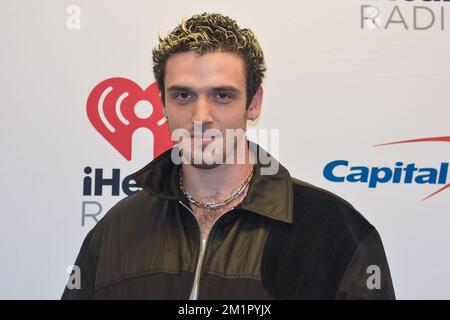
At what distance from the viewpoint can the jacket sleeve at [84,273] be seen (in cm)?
166

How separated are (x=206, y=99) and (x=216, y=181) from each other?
0.90ft

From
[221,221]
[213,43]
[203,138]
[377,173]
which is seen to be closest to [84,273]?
[221,221]

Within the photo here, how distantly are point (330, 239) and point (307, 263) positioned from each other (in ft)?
0.35

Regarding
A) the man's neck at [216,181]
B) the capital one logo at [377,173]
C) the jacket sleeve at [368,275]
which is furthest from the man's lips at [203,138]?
the jacket sleeve at [368,275]

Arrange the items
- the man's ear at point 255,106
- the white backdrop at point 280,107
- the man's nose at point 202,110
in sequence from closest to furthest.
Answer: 1. the man's nose at point 202,110
2. the man's ear at point 255,106
3. the white backdrop at point 280,107

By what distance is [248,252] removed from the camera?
1.56 m

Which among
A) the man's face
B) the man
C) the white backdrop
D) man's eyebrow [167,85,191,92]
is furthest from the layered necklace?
man's eyebrow [167,85,191,92]

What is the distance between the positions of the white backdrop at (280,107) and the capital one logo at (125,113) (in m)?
0.03

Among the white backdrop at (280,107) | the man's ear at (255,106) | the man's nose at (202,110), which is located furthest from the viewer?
the white backdrop at (280,107)

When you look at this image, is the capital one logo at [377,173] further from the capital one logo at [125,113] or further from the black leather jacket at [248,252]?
the capital one logo at [125,113]

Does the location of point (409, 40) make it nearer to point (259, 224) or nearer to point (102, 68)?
point (259, 224)

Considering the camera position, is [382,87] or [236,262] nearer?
[236,262]

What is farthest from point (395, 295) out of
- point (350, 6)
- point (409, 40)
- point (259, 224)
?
point (350, 6)

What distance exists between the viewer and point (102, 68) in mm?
1776
